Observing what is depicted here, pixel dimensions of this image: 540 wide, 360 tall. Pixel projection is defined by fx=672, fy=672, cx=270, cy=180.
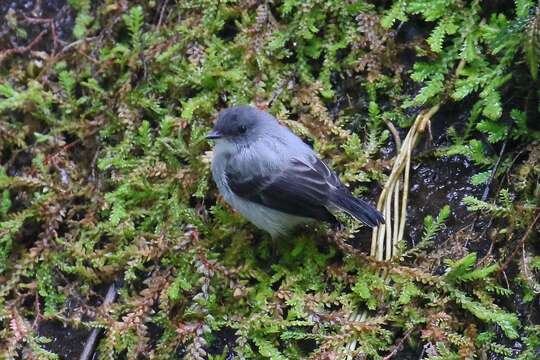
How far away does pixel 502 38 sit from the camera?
3.27m

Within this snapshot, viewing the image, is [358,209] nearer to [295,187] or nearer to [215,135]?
[295,187]

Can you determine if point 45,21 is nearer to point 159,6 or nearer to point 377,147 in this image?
point 159,6

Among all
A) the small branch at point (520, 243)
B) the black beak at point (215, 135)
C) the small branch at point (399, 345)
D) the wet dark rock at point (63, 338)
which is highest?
the black beak at point (215, 135)

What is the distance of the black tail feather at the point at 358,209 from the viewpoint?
3232 mm

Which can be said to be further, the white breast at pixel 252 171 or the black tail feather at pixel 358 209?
the white breast at pixel 252 171

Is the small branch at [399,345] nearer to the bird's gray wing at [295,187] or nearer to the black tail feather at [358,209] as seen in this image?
the black tail feather at [358,209]

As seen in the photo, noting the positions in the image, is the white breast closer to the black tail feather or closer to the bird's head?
the bird's head

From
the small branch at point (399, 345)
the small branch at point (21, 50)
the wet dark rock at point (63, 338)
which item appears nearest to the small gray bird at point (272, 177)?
the small branch at point (399, 345)

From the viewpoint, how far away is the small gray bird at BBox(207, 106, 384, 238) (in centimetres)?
338

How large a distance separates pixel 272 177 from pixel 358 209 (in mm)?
493

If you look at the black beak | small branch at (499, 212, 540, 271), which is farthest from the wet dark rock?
small branch at (499, 212, 540, 271)

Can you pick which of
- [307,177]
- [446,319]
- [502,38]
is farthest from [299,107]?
[446,319]

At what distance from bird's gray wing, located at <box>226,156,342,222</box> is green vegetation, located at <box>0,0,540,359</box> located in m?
0.22

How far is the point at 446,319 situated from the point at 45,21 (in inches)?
132
